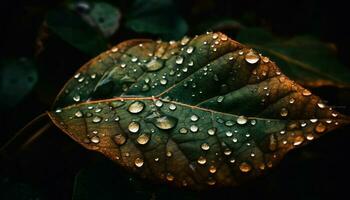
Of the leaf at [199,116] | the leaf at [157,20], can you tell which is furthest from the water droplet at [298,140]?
the leaf at [157,20]

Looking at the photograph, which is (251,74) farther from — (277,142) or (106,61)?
(106,61)

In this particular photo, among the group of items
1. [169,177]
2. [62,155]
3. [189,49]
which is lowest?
[62,155]

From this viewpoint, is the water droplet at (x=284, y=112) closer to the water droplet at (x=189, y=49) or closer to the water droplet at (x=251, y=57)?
the water droplet at (x=251, y=57)

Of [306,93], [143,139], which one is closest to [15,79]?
[143,139]

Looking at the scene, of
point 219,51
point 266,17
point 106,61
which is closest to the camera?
point 219,51

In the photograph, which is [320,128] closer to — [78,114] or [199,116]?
[199,116]

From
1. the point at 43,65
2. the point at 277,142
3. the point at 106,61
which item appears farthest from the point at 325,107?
the point at 43,65

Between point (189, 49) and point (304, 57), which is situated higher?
point (189, 49)
